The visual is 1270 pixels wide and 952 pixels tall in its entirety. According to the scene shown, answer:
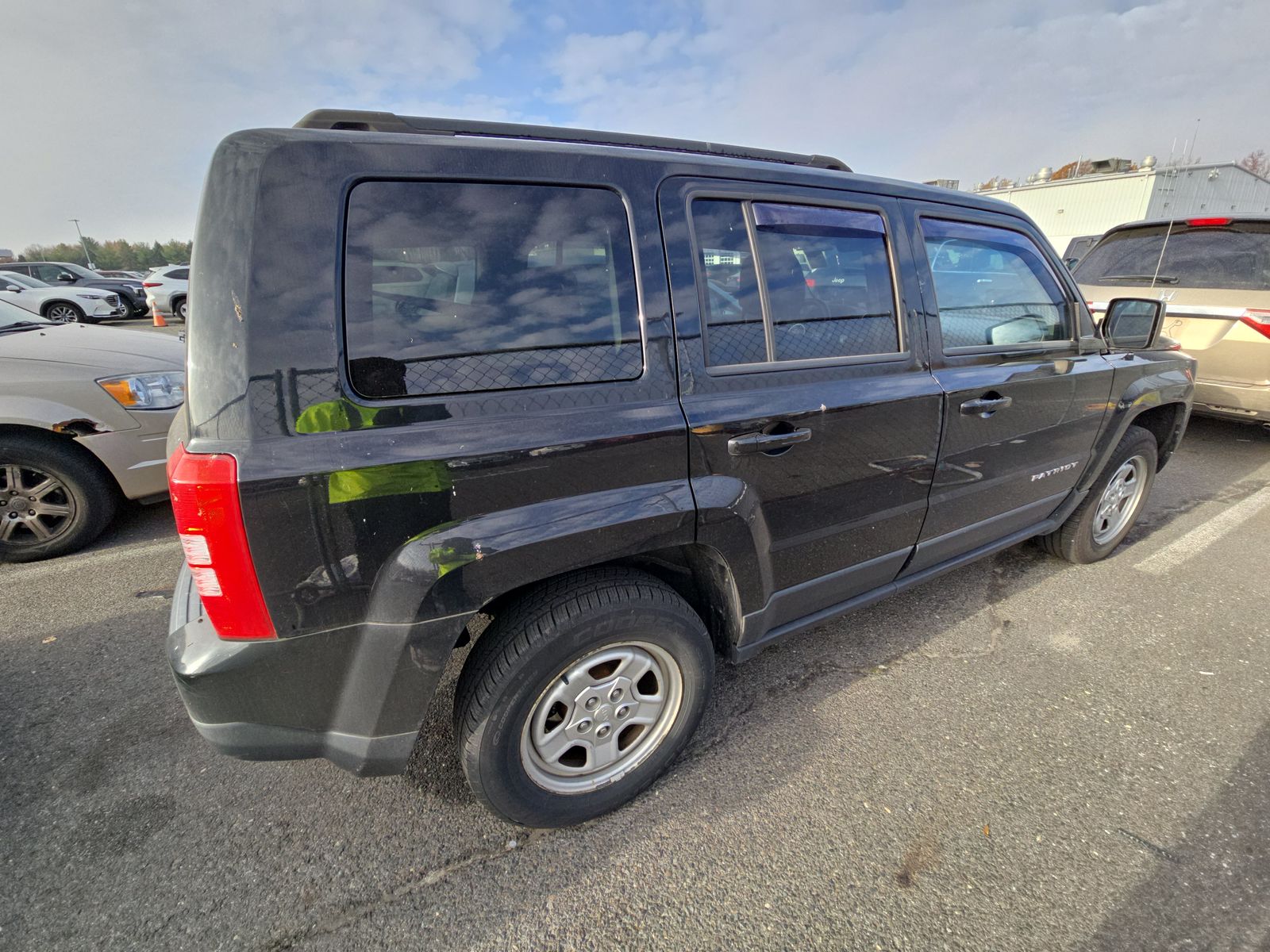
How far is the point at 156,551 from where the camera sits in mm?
3477

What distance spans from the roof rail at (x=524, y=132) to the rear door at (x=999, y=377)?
0.55 meters

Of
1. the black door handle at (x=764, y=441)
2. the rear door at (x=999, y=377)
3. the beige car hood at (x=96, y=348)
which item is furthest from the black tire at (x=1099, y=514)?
the beige car hood at (x=96, y=348)

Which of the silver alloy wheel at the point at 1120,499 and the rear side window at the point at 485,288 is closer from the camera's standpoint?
the rear side window at the point at 485,288

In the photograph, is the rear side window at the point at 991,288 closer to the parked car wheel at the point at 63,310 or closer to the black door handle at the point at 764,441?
the black door handle at the point at 764,441

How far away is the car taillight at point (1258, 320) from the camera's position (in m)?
4.54

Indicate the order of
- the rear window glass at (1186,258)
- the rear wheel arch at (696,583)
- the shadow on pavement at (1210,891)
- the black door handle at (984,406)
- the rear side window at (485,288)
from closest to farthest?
the rear side window at (485,288) → the shadow on pavement at (1210,891) → the rear wheel arch at (696,583) → the black door handle at (984,406) → the rear window glass at (1186,258)

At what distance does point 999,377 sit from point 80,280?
79.8ft

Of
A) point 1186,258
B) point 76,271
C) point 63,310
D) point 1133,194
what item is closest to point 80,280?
point 76,271

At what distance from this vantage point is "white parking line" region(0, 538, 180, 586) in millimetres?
3205

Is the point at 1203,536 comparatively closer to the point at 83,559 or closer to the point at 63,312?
the point at 83,559

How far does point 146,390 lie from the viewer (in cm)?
340

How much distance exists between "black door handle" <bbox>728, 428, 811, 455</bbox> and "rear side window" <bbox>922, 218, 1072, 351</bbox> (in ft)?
2.98

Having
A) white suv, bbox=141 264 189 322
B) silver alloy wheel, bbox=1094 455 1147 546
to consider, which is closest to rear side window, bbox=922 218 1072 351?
silver alloy wheel, bbox=1094 455 1147 546

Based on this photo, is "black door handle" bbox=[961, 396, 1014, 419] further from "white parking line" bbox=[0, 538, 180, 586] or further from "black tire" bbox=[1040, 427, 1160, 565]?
"white parking line" bbox=[0, 538, 180, 586]
